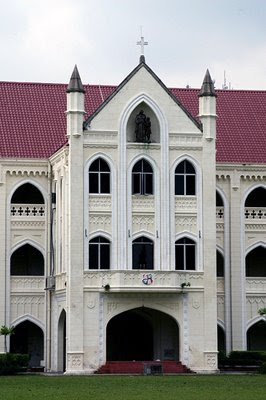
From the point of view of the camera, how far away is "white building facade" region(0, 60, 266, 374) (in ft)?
215

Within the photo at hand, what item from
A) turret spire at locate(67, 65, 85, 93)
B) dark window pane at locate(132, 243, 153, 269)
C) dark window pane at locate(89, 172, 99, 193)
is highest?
turret spire at locate(67, 65, 85, 93)

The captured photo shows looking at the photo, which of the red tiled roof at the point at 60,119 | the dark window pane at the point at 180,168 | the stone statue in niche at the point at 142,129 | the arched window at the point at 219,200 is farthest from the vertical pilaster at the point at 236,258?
the stone statue in niche at the point at 142,129

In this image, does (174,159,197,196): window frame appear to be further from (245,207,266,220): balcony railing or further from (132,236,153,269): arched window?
(245,207,266,220): balcony railing

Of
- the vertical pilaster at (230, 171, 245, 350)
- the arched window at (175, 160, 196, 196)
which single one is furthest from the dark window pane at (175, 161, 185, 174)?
the vertical pilaster at (230, 171, 245, 350)

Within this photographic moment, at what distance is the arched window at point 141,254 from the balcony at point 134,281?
93 centimetres

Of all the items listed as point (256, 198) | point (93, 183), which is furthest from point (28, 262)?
point (256, 198)

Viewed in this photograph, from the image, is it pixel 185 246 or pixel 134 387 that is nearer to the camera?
pixel 134 387

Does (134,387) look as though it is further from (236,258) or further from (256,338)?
(256,338)

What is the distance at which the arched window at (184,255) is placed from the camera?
6681 cm

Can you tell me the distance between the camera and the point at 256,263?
75.3 meters

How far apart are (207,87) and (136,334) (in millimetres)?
13587

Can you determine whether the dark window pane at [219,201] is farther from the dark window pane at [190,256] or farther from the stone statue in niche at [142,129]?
the stone statue in niche at [142,129]

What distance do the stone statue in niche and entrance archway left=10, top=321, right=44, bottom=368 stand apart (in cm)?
1228

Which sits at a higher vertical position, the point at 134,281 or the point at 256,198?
the point at 256,198
